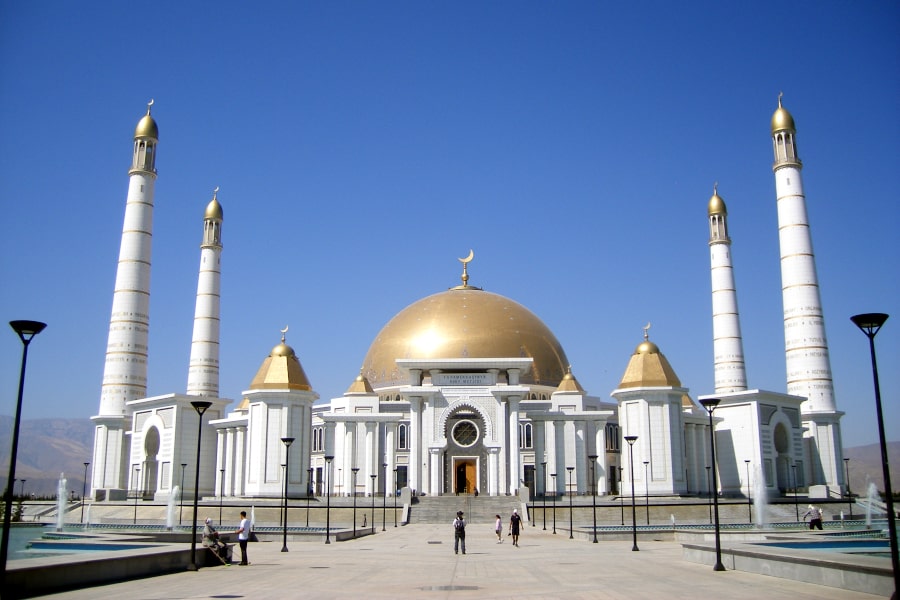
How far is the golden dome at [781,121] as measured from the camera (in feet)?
189

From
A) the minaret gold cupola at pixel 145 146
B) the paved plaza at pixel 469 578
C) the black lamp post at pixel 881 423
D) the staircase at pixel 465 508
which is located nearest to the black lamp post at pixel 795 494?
the staircase at pixel 465 508

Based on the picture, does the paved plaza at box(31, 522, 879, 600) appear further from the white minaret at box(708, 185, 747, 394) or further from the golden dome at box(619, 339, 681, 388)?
the white minaret at box(708, 185, 747, 394)

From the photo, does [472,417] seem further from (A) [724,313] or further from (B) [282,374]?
(A) [724,313]

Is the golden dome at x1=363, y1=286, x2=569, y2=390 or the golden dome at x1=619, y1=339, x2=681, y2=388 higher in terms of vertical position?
the golden dome at x1=363, y1=286, x2=569, y2=390

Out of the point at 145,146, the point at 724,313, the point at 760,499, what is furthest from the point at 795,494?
the point at 145,146

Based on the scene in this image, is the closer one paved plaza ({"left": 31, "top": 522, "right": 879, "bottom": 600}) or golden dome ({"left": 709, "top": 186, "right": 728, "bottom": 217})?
paved plaza ({"left": 31, "top": 522, "right": 879, "bottom": 600})

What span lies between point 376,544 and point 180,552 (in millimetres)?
10404

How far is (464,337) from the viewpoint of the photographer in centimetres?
6131

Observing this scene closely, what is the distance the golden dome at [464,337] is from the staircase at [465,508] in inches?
653

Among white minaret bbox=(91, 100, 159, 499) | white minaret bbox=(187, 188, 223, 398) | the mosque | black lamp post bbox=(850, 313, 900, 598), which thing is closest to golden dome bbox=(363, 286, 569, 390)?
the mosque

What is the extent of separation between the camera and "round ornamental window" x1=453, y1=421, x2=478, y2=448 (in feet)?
162

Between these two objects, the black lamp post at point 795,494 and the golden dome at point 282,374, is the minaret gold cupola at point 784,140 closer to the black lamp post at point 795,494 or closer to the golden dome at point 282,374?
the black lamp post at point 795,494

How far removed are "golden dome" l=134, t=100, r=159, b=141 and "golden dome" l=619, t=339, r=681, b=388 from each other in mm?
34591

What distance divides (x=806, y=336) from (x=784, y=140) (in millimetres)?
13199
